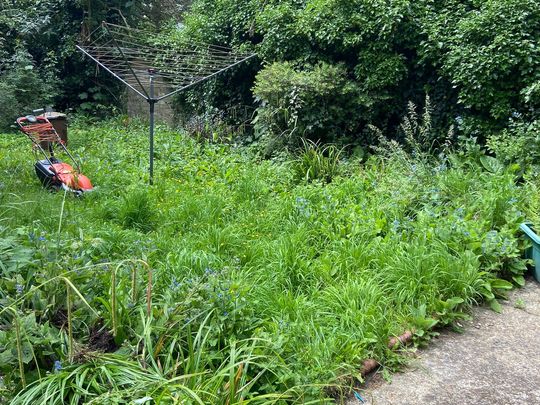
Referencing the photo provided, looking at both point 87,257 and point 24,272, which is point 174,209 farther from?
point 24,272

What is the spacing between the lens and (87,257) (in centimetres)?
290

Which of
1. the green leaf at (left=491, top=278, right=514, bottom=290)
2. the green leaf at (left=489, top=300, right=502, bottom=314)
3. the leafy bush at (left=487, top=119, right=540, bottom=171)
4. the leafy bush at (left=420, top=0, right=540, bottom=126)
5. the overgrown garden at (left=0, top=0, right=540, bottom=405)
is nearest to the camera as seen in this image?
the overgrown garden at (left=0, top=0, right=540, bottom=405)

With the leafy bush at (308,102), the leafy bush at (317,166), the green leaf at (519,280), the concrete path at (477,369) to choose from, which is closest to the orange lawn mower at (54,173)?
the leafy bush at (317,166)

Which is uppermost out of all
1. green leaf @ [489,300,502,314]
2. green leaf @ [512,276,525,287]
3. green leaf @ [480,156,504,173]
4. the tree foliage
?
the tree foliage

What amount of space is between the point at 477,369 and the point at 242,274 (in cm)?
138

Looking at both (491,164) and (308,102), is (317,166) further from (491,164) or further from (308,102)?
(491,164)

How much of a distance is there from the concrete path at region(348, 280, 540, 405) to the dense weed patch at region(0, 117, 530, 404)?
0.38ft

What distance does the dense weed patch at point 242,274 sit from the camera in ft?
7.04

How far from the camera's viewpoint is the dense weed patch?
→ 214 cm

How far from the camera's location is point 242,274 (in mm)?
3113

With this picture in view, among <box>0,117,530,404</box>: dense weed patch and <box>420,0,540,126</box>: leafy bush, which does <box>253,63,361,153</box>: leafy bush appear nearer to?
<box>0,117,530,404</box>: dense weed patch

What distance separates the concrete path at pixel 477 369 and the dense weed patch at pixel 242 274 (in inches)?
4.6

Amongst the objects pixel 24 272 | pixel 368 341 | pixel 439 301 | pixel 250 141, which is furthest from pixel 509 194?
pixel 250 141

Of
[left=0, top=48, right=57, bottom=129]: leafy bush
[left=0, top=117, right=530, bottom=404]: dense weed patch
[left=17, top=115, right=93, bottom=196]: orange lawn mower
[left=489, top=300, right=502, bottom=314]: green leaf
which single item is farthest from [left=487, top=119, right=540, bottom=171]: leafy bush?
[left=0, top=48, right=57, bottom=129]: leafy bush
